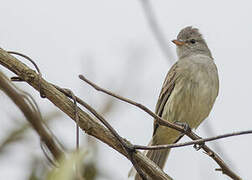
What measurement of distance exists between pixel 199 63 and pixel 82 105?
3551 mm

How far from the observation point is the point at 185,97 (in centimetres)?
518

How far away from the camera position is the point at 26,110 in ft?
4.09

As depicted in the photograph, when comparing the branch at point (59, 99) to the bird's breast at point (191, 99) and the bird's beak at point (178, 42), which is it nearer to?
the bird's breast at point (191, 99)

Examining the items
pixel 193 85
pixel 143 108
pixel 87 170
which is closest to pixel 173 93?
pixel 193 85

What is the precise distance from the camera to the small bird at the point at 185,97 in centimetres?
518

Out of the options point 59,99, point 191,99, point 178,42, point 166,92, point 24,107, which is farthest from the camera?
point 178,42

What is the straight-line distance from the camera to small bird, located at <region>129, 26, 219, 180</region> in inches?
204

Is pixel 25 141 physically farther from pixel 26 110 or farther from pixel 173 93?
pixel 173 93

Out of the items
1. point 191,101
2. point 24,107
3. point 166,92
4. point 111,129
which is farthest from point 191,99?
point 24,107

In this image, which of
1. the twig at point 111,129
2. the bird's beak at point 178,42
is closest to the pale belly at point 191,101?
the bird's beak at point 178,42

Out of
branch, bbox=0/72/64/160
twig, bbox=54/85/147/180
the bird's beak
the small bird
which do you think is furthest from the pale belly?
branch, bbox=0/72/64/160

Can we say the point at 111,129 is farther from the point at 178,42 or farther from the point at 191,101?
the point at 178,42

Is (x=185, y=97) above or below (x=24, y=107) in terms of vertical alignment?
below

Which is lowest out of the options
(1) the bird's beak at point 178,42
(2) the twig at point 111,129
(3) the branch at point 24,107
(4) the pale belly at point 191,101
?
(4) the pale belly at point 191,101
